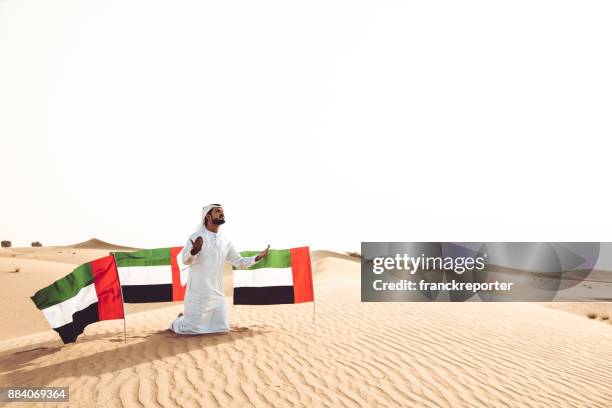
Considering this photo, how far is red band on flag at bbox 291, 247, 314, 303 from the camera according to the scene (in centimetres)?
1030

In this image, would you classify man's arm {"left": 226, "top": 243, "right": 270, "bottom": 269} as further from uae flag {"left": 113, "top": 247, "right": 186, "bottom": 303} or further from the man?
uae flag {"left": 113, "top": 247, "right": 186, "bottom": 303}

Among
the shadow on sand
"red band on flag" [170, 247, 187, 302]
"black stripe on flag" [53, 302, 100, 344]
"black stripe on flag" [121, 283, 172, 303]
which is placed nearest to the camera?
the shadow on sand

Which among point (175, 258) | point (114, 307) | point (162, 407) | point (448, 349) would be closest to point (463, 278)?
point (448, 349)

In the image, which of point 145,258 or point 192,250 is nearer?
point 192,250

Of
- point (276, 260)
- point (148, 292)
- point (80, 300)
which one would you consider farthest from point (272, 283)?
point (80, 300)

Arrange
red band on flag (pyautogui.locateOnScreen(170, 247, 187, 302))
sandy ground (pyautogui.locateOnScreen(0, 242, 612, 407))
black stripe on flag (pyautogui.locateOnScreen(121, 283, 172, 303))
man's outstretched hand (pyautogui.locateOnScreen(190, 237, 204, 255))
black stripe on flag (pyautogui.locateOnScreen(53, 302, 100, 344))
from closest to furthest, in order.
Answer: sandy ground (pyautogui.locateOnScreen(0, 242, 612, 407)) < man's outstretched hand (pyautogui.locateOnScreen(190, 237, 204, 255)) < black stripe on flag (pyautogui.locateOnScreen(53, 302, 100, 344)) < black stripe on flag (pyautogui.locateOnScreen(121, 283, 172, 303)) < red band on flag (pyautogui.locateOnScreen(170, 247, 187, 302))

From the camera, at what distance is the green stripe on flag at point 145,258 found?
1007 centimetres

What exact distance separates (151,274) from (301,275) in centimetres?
292

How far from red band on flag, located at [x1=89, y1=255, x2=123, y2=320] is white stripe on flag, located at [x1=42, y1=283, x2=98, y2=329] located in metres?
0.11

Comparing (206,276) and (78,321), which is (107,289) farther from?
(206,276)

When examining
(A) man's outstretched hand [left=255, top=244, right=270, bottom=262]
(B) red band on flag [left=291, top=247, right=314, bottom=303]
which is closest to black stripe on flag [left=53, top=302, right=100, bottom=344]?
(A) man's outstretched hand [left=255, top=244, right=270, bottom=262]

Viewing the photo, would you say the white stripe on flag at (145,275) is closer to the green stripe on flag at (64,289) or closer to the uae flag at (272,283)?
the green stripe on flag at (64,289)

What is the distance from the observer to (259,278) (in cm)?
1024

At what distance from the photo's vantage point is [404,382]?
23.5 ft
